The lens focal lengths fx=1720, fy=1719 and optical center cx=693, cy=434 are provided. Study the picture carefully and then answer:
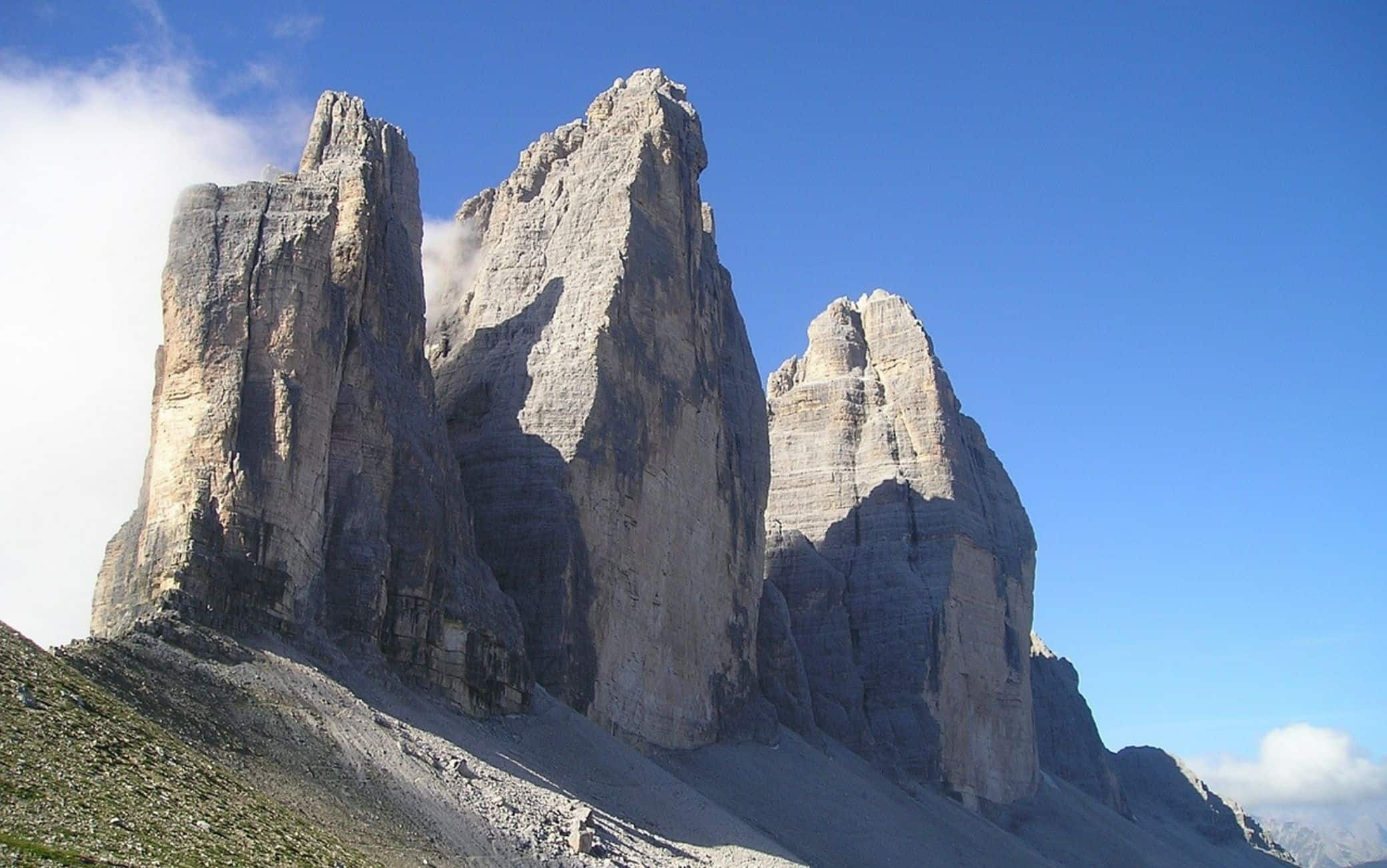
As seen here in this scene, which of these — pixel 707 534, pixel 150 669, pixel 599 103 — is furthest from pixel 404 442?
pixel 599 103

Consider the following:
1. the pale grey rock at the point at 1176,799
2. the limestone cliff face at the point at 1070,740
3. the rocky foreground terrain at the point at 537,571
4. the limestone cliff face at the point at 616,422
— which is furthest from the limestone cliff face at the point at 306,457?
the pale grey rock at the point at 1176,799

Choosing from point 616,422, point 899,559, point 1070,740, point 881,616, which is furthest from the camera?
point 1070,740

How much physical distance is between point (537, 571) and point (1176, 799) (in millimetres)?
72432

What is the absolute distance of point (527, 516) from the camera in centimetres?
5322

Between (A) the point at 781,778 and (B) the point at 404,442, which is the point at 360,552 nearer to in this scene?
(B) the point at 404,442

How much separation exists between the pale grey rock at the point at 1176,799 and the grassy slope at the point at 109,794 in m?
87.1

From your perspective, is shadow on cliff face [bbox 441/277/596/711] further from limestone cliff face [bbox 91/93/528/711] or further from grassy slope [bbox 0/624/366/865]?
grassy slope [bbox 0/624/366/865]

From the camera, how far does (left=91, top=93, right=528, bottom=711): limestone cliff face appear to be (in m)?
39.1

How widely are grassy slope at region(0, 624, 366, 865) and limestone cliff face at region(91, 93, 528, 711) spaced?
7.39m

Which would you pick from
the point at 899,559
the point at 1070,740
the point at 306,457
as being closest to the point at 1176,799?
the point at 1070,740

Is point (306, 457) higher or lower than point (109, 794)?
higher

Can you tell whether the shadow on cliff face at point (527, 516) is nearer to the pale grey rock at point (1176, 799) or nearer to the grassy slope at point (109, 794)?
the grassy slope at point (109, 794)

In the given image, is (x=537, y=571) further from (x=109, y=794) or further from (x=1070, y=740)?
(x=1070, y=740)

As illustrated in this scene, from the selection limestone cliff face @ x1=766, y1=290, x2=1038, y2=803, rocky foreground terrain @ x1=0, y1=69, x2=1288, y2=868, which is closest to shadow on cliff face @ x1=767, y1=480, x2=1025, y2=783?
limestone cliff face @ x1=766, y1=290, x2=1038, y2=803
